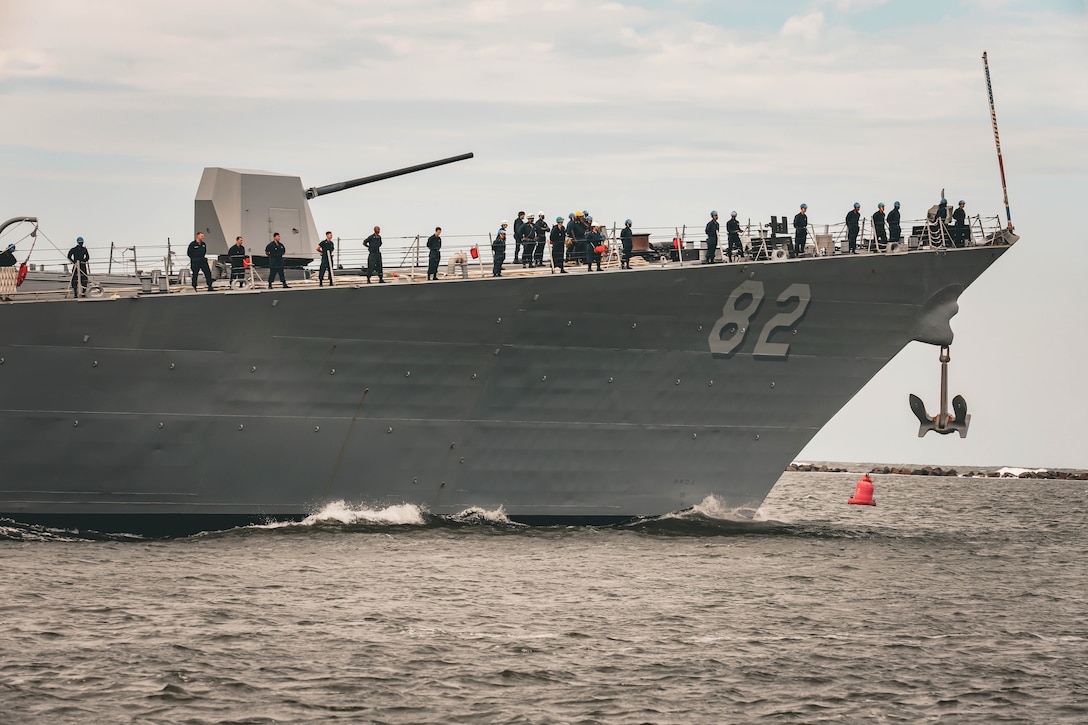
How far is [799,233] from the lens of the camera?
2689 cm

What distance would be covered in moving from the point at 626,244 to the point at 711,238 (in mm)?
1840

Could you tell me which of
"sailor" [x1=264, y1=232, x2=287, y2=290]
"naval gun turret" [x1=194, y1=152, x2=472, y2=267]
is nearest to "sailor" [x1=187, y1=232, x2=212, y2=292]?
"sailor" [x1=264, y1=232, x2=287, y2=290]

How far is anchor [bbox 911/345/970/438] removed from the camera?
28375 millimetres

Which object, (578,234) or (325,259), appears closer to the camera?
(325,259)

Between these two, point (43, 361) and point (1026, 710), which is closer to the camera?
point (1026, 710)

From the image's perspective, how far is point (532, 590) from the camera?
69.0ft

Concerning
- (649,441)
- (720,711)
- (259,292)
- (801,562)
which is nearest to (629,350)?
(649,441)

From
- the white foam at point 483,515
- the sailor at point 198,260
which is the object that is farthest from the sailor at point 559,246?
the sailor at point 198,260

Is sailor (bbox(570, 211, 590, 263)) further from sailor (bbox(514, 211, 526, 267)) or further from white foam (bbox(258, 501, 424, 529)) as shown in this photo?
white foam (bbox(258, 501, 424, 529))

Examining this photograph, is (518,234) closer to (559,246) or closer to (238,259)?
(559,246)

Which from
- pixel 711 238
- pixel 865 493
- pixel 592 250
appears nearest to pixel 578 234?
pixel 592 250

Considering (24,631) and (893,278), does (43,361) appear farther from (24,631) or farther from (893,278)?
(893,278)

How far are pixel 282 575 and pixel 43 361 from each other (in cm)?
594

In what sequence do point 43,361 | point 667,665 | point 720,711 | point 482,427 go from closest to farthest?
point 720,711
point 667,665
point 43,361
point 482,427
